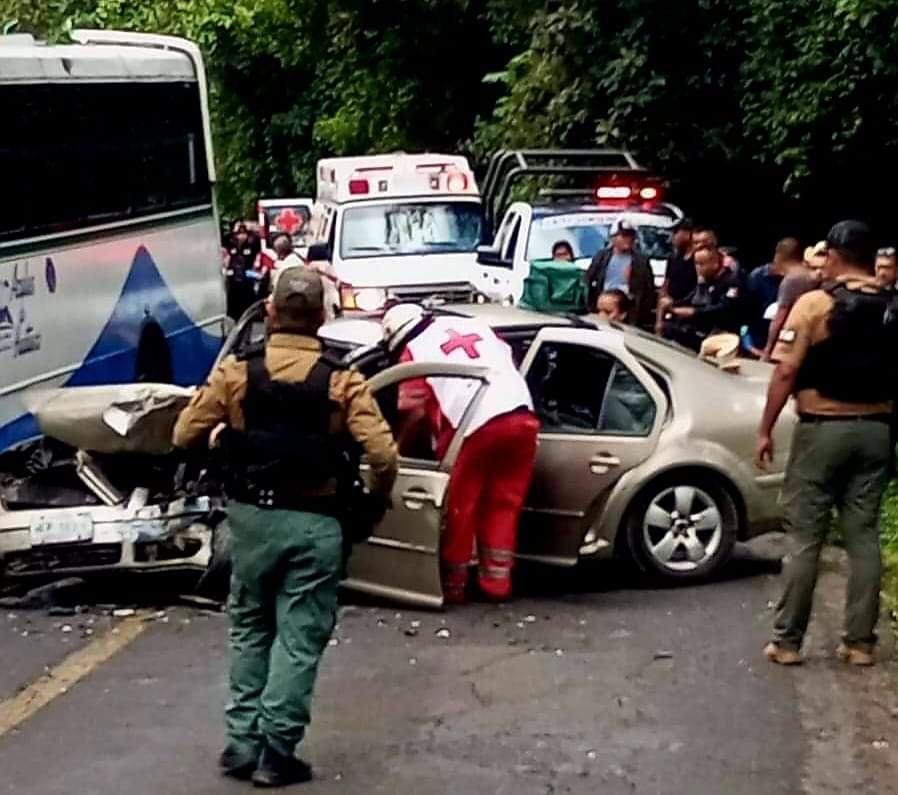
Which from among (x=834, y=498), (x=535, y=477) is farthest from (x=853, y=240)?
(x=535, y=477)

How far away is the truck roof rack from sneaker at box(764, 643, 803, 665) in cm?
1356

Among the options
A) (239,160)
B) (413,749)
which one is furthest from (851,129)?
(239,160)

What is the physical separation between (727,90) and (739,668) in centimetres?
1503

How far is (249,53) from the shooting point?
4312cm

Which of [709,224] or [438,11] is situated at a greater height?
[438,11]

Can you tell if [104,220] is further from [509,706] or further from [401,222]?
[401,222]

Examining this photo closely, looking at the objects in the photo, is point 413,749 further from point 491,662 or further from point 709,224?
point 709,224

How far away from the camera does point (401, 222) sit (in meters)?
24.9

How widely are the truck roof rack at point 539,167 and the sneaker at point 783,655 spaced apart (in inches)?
534

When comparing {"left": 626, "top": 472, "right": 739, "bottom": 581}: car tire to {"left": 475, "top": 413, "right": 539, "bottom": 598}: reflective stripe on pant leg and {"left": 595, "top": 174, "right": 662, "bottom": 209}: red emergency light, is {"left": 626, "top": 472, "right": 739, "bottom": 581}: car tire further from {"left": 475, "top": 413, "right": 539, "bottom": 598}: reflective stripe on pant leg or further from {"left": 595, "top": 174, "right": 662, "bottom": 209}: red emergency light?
{"left": 595, "top": 174, "right": 662, "bottom": 209}: red emergency light

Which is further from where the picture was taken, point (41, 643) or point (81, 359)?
point (81, 359)

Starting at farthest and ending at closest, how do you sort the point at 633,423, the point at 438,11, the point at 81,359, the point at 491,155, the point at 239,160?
the point at 239,160, the point at 438,11, the point at 491,155, the point at 81,359, the point at 633,423

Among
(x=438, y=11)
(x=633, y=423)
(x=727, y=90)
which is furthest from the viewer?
(x=438, y=11)

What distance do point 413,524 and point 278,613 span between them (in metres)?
3.46
